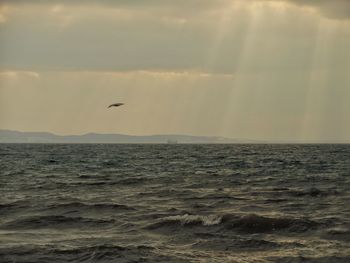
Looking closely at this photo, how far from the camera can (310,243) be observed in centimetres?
1750

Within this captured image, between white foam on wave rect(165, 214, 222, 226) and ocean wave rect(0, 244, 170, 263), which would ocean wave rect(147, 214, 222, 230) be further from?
ocean wave rect(0, 244, 170, 263)

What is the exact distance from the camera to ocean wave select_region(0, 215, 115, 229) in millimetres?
21641

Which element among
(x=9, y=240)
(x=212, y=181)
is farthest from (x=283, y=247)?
(x=212, y=181)

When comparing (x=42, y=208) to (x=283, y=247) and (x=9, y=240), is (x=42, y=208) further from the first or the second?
(x=283, y=247)

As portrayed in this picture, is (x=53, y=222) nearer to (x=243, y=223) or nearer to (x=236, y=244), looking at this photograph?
(x=243, y=223)

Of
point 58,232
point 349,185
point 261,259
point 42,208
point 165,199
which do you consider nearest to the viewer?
point 261,259

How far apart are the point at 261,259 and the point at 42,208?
1438 cm

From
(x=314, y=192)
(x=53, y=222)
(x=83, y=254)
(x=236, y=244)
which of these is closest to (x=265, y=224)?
(x=236, y=244)

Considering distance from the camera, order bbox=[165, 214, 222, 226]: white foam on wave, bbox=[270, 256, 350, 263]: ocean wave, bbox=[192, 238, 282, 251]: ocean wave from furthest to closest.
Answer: bbox=[165, 214, 222, 226]: white foam on wave, bbox=[192, 238, 282, 251]: ocean wave, bbox=[270, 256, 350, 263]: ocean wave

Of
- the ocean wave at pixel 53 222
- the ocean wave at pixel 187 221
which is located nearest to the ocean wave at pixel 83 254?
the ocean wave at pixel 187 221

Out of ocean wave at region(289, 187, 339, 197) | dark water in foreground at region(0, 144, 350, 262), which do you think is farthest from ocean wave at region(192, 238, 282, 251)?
ocean wave at region(289, 187, 339, 197)

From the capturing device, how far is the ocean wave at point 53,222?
2164cm

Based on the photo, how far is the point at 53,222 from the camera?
22.4 m

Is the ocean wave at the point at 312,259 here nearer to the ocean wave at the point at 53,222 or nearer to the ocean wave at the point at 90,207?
the ocean wave at the point at 53,222
